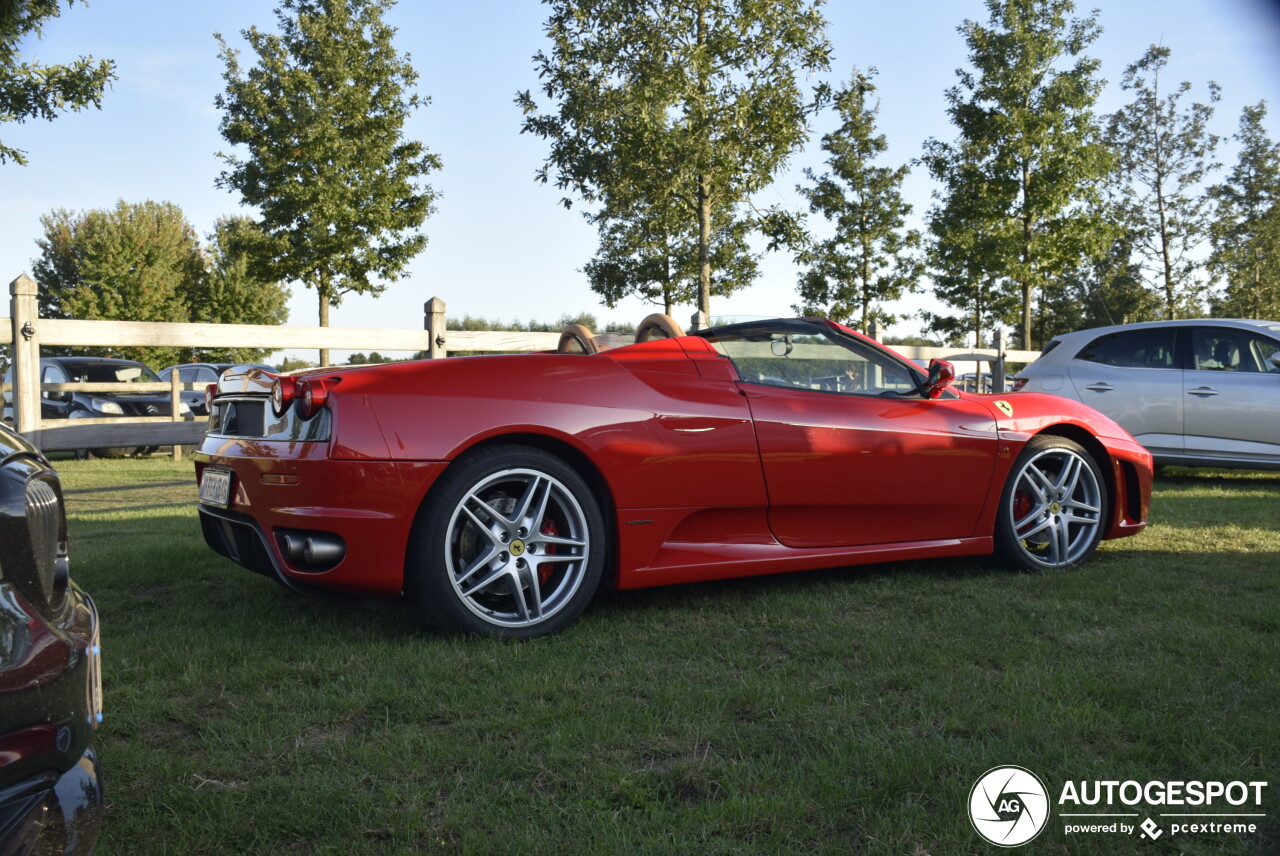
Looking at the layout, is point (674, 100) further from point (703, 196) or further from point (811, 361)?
point (811, 361)

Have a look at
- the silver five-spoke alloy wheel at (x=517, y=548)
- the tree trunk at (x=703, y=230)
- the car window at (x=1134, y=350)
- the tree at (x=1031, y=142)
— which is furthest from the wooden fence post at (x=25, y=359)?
the tree at (x=1031, y=142)

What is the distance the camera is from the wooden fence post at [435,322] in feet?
35.0

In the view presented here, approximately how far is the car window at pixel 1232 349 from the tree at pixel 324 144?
15.1 m

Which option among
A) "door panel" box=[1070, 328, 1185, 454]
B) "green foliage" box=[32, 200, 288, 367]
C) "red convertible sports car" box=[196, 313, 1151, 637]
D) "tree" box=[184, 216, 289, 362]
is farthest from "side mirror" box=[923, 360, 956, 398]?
"tree" box=[184, 216, 289, 362]

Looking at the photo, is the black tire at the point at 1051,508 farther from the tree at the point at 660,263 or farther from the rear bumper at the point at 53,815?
the tree at the point at 660,263

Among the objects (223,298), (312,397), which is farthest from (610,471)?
(223,298)

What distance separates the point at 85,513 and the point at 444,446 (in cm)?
487

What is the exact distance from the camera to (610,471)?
3740mm

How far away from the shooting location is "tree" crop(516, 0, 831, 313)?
48.9 ft

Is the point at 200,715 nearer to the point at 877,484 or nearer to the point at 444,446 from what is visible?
the point at 444,446

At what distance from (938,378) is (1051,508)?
97cm

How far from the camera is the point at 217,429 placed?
403 cm

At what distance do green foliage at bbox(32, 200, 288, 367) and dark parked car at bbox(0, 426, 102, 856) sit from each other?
34.2m

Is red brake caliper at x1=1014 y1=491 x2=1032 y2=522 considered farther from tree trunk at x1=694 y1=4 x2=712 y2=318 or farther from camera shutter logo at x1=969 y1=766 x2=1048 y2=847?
tree trunk at x1=694 y1=4 x2=712 y2=318
